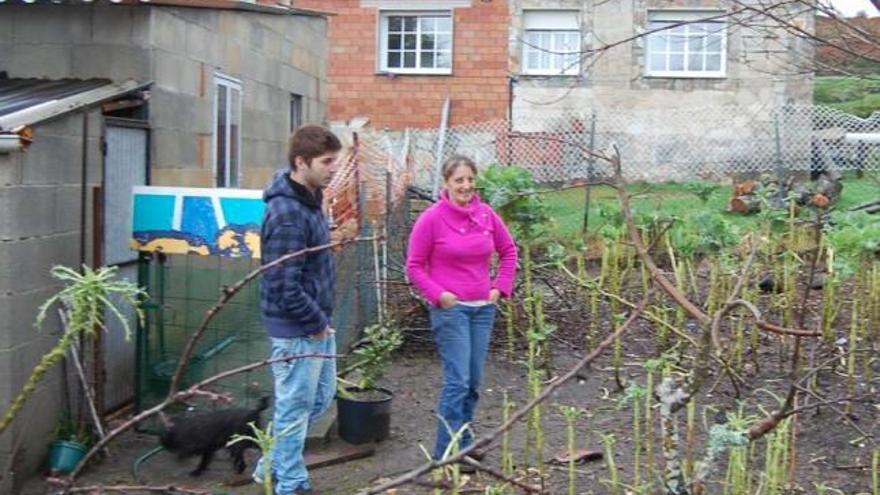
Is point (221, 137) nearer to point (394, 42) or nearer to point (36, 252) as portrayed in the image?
point (36, 252)

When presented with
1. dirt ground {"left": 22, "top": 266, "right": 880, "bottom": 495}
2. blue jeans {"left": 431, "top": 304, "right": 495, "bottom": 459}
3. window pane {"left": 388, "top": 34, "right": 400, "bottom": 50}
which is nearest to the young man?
dirt ground {"left": 22, "top": 266, "right": 880, "bottom": 495}

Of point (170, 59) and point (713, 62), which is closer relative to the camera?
point (170, 59)

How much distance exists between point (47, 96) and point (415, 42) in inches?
685

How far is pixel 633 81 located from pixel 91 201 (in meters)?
17.6

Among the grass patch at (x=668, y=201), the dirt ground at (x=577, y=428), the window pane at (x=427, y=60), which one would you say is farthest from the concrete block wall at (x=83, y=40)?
the window pane at (x=427, y=60)

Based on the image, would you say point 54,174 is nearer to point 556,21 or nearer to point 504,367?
point 504,367

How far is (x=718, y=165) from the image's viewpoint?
21.7 m

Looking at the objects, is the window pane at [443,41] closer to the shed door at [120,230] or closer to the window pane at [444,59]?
the window pane at [444,59]

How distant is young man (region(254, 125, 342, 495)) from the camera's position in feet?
16.4

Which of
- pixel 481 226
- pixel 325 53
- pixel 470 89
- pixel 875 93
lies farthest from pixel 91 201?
pixel 875 93

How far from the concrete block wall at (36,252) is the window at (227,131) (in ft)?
7.58

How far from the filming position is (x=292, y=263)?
4.95 meters

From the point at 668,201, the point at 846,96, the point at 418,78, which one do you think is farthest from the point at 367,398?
the point at 846,96

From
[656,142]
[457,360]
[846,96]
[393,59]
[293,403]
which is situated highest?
[393,59]
